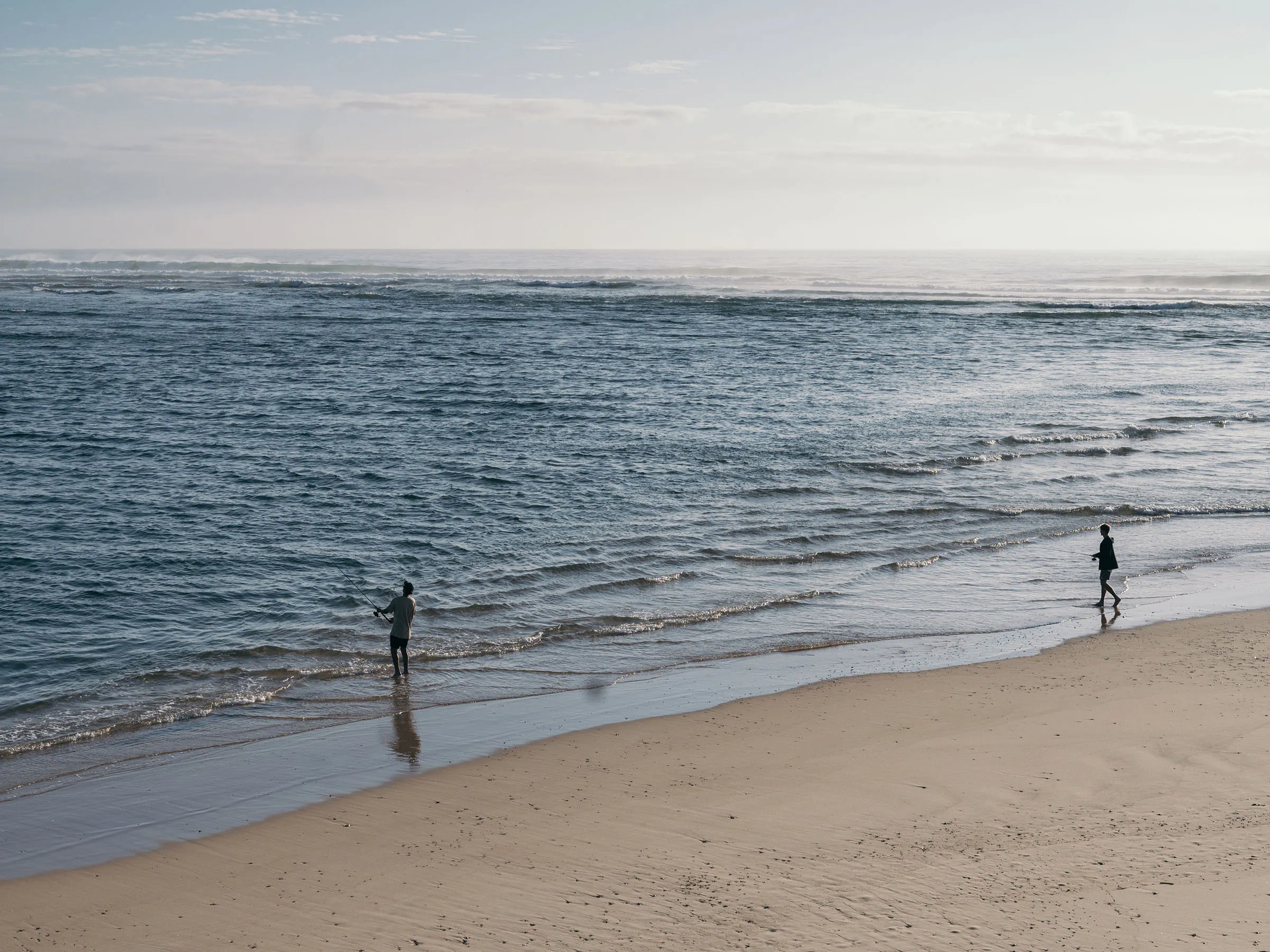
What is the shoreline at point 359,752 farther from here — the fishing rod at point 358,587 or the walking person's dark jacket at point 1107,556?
the fishing rod at point 358,587

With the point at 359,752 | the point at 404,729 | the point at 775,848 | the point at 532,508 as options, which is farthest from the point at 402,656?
the point at 532,508

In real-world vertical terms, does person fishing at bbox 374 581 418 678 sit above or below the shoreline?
above

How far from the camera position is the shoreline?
11.1 m

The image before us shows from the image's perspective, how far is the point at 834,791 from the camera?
11.5m

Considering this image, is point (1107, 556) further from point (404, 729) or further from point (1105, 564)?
point (404, 729)

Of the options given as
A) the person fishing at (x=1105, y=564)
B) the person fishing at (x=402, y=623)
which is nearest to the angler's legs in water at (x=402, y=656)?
the person fishing at (x=402, y=623)

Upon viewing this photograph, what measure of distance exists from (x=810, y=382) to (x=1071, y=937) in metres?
43.2

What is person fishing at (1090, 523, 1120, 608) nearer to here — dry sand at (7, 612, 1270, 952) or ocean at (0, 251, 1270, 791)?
ocean at (0, 251, 1270, 791)

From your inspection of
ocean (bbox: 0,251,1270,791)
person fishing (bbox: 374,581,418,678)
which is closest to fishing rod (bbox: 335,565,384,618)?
ocean (bbox: 0,251,1270,791)

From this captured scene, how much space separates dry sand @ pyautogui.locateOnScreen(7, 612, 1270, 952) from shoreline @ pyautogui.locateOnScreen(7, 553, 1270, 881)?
0.47 metres

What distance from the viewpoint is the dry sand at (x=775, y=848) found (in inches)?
340

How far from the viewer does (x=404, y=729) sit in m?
14.1

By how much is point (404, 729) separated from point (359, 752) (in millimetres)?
888

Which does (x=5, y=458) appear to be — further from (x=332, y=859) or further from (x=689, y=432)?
(x=332, y=859)
